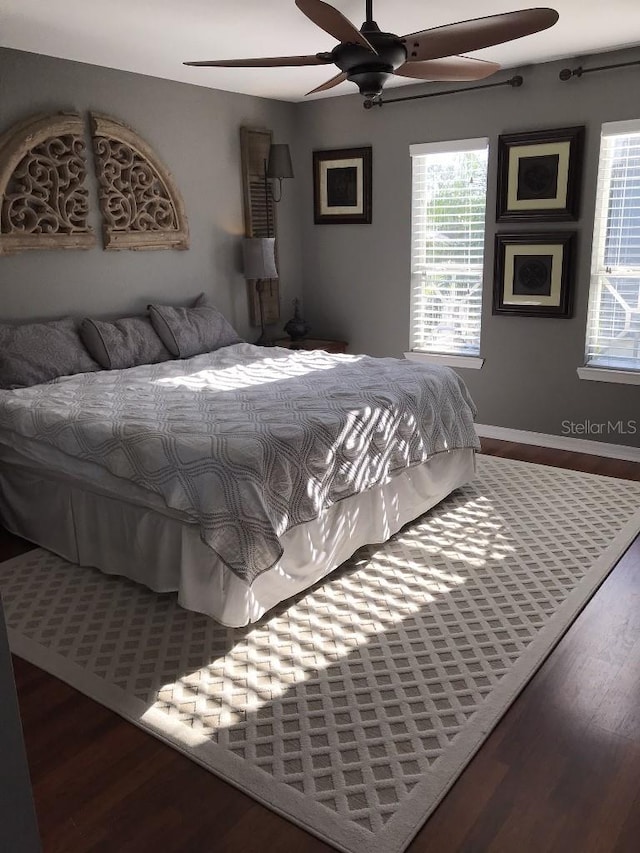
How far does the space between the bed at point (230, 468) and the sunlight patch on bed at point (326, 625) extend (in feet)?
0.33

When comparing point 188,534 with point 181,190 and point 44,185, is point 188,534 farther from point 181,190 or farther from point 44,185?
point 181,190

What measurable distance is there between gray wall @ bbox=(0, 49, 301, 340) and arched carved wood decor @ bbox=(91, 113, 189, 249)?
0.08m

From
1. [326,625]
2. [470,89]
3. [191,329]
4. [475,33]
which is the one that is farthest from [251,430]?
[470,89]

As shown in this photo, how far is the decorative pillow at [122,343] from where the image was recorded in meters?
4.05

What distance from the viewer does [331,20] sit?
7.48ft

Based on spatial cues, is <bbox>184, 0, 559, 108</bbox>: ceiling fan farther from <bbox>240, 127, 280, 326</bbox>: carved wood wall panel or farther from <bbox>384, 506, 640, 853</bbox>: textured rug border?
<bbox>240, 127, 280, 326</bbox>: carved wood wall panel

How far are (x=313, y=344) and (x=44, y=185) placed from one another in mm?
2197

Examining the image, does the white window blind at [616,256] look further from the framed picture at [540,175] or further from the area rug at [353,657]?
the area rug at [353,657]

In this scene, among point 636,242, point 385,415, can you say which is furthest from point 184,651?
point 636,242

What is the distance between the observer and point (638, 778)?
1.91 meters

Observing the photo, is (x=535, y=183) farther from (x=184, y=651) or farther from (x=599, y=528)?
(x=184, y=651)

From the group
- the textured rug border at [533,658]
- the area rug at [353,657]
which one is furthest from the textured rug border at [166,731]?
the textured rug border at [533,658]

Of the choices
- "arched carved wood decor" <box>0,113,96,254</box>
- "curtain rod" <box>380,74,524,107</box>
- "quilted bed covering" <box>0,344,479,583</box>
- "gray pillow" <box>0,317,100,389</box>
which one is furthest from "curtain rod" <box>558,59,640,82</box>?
"gray pillow" <box>0,317,100,389</box>

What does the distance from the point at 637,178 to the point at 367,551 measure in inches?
110
